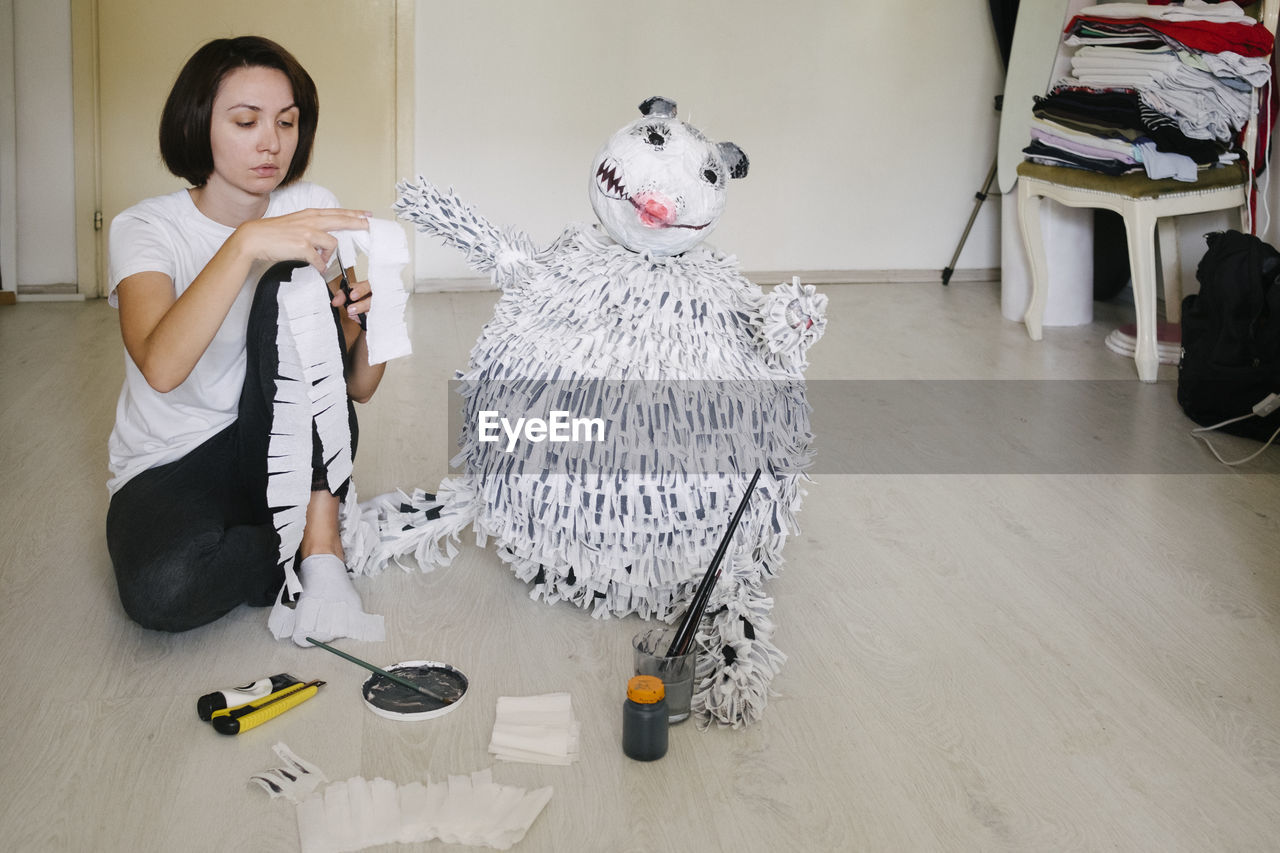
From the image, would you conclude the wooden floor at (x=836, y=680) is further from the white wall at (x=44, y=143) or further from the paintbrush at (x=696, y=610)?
the white wall at (x=44, y=143)

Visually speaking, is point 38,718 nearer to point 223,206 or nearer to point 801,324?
point 223,206

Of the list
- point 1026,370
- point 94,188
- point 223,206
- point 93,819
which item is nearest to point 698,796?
point 93,819

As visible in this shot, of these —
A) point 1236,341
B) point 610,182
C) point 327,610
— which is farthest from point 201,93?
point 1236,341

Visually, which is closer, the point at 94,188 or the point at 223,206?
the point at 223,206

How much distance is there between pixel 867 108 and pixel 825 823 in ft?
10.2

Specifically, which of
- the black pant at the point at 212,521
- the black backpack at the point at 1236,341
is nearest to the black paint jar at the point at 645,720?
the black pant at the point at 212,521

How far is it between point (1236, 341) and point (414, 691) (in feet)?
6.29

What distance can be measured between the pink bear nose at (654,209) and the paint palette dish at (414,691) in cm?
62

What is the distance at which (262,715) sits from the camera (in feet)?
4.44

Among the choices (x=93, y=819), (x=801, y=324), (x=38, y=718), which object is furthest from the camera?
(x=801, y=324)

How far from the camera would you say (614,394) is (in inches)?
58.8

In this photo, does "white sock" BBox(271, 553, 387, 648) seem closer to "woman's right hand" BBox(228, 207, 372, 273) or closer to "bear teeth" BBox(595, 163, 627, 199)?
"woman's right hand" BBox(228, 207, 372, 273)

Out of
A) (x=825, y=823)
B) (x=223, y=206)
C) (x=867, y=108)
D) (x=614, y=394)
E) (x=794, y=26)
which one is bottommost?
(x=825, y=823)

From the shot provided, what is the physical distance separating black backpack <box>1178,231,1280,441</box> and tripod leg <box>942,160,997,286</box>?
140 centimetres
